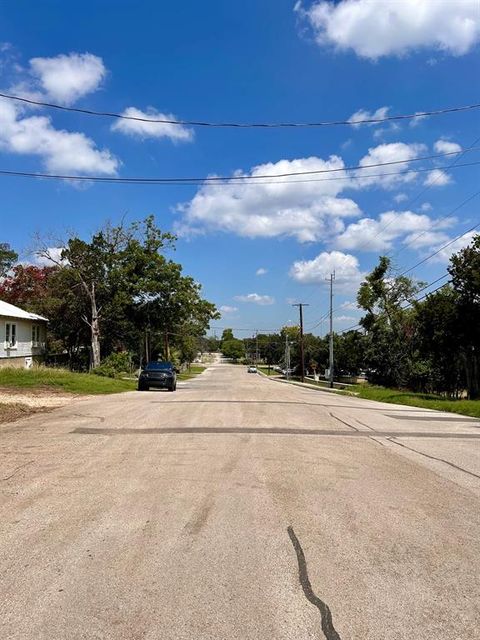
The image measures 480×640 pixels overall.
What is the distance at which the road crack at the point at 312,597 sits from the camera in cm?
354

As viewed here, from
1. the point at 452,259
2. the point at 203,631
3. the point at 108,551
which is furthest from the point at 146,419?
the point at 452,259

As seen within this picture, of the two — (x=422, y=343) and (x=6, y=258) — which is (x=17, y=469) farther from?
(x=6, y=258)

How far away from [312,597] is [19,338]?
36910 mm

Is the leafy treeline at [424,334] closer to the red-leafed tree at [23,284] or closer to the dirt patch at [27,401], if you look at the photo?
the dirt patch at [27,401]

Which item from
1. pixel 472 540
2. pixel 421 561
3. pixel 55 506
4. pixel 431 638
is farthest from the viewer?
pixel 55 506

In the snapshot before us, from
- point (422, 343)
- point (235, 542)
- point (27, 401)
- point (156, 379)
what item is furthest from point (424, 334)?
point (235, 542)

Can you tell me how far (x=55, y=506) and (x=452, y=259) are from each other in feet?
104

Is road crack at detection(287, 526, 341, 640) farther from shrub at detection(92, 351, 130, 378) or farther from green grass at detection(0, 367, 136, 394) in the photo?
shrub at detection(92, 351, 130, 378)

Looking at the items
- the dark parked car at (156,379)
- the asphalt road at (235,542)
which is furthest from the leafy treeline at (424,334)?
the asphalt road at (235,542)

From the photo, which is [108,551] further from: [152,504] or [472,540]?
[472,540]

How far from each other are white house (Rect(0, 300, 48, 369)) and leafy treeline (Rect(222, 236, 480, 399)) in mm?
26190

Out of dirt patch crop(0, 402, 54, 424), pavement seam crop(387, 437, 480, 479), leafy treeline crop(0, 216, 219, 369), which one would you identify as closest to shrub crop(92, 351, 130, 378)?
leafy treeline crop(0, 216, 219, 369)

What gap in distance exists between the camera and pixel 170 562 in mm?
4641

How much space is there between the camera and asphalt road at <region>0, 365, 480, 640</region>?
146 inches
